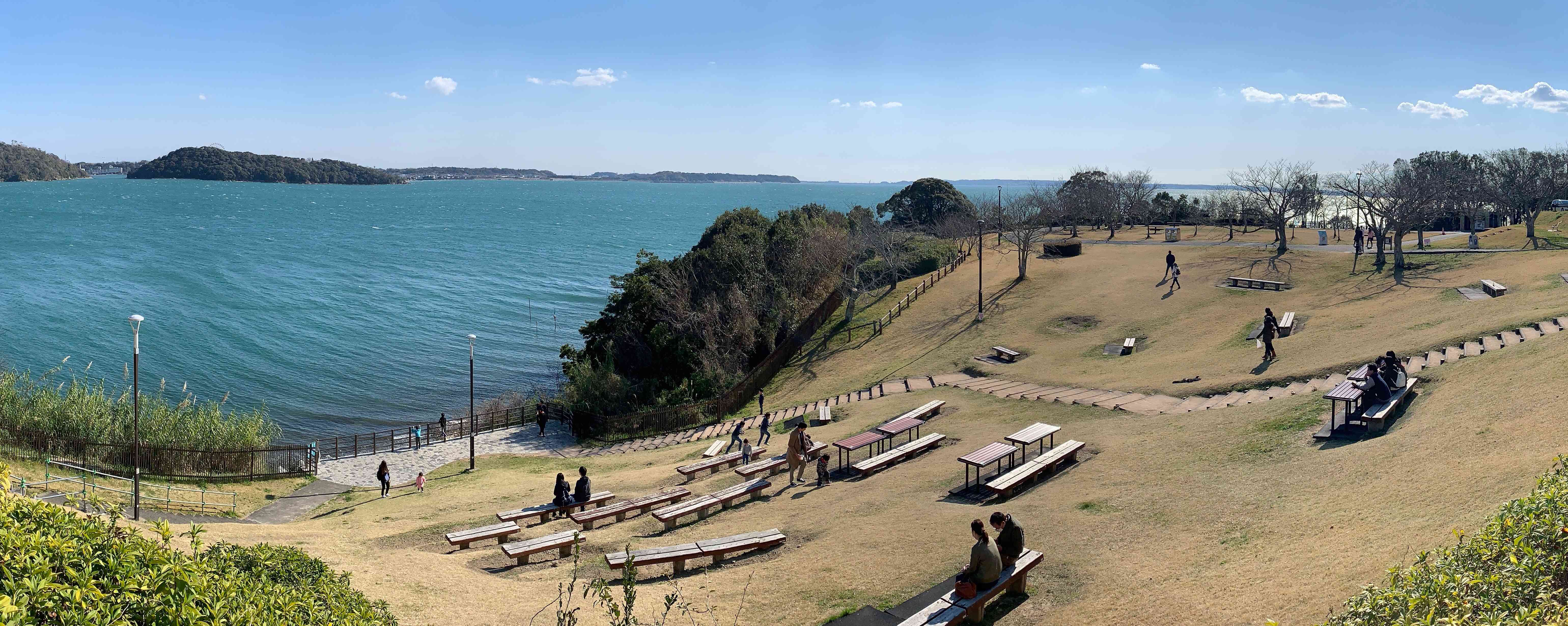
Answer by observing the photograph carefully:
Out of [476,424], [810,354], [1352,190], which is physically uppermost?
[1352,190]

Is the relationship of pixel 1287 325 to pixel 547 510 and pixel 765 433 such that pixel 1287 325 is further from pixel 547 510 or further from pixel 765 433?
pixel 547 510

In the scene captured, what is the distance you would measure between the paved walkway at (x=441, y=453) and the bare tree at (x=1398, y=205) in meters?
32.7

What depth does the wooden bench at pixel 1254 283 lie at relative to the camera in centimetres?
3159

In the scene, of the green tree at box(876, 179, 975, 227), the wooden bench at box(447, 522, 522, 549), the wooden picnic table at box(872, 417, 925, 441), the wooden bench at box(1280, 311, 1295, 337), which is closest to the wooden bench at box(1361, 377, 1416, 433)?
the wooden picnic table at box(872, 417, 925, 441)

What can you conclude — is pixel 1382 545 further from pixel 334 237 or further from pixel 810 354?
pixel 334 237

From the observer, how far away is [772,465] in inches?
690

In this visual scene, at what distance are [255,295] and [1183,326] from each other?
62578mm

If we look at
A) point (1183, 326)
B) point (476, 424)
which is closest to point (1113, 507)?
point (1183, 326)

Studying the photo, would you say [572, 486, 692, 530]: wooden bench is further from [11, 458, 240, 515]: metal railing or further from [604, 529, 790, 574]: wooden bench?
[11, 458, 240, 515]: metal railing

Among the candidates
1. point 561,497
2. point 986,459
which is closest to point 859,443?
point 986,459

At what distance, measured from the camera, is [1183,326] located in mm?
28969

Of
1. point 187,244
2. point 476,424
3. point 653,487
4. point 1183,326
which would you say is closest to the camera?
point 653,487

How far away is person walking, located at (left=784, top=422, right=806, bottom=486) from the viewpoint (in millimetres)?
16703

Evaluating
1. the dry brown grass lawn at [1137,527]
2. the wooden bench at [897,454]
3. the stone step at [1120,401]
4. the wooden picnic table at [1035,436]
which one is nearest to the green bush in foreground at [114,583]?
the dry brown grass lawn at [1137,527]
